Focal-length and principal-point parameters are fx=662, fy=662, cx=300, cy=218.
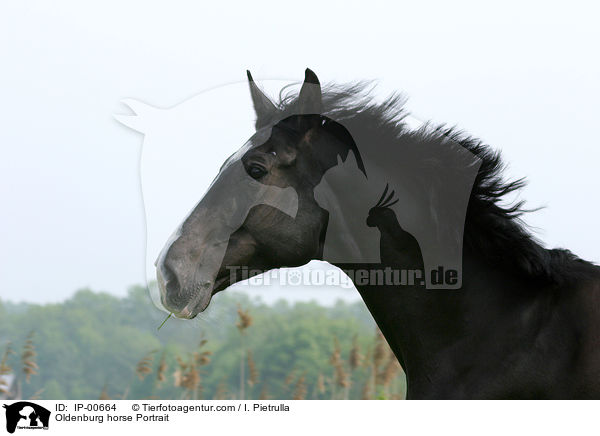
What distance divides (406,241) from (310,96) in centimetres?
100

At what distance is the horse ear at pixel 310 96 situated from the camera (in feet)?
12.4

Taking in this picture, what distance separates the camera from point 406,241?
3.71m

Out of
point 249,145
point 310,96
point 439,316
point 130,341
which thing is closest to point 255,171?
point 249,145

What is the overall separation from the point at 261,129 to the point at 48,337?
36.6m

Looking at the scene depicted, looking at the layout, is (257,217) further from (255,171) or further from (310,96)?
(310,96)

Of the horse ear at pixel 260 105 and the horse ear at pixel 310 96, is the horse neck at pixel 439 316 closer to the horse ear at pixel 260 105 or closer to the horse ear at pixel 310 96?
the horse ear at pixel 310 96

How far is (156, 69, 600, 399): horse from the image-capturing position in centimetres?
351

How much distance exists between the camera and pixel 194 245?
3570mm
